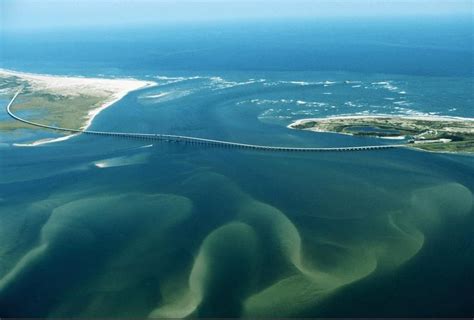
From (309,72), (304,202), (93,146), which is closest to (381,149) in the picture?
(304,202)

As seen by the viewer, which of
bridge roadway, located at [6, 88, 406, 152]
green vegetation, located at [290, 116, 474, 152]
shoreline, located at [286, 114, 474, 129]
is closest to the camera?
bridge roadway, located at [6, 88, 406, 152]

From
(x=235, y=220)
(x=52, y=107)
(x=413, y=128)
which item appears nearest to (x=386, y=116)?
(x=413, y=128)

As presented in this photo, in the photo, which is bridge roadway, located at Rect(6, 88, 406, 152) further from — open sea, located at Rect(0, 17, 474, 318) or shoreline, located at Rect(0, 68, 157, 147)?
shoreline, located at Rect(0, 68, 157, 147)

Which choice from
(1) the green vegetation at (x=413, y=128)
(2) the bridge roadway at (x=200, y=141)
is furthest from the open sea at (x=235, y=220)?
(1) the green vegetation at (x=413, y=128)

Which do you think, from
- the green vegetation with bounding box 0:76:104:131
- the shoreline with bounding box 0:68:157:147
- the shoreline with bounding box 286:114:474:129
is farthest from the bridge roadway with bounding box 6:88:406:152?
the shoreline with bounding box 286:114:474:129

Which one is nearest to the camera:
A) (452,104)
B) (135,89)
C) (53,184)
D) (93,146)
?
(53,184)

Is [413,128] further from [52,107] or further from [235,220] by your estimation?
[52,107]

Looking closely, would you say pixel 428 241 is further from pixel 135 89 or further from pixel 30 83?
pixel 30 83

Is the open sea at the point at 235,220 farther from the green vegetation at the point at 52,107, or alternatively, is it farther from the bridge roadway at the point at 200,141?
the green vegetation at the point at 52,107
